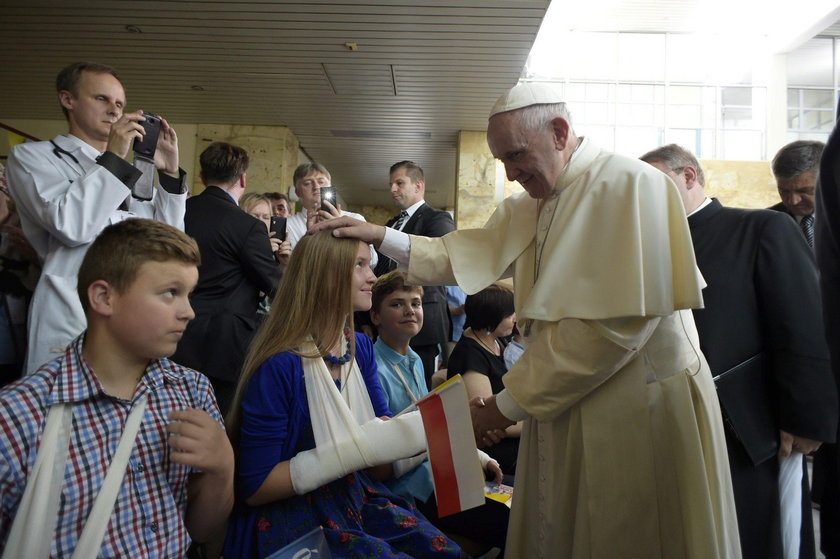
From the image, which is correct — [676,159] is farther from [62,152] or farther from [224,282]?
[62,152]

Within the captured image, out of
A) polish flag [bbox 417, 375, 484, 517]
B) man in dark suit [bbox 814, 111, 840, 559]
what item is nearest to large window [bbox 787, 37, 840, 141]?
polish flag [bbox 417, 375, 484, 517]

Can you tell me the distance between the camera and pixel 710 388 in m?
2.04

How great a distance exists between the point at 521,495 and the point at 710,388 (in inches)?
29.1

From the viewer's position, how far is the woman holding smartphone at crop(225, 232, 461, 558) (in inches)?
75.6

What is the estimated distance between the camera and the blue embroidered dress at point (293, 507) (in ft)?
6.26

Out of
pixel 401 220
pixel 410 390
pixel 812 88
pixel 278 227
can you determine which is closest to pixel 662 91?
pixel 812 88

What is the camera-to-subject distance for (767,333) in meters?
2.50

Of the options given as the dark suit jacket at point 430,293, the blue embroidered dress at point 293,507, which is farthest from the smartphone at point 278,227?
the blue embroidered dress at point 293,507

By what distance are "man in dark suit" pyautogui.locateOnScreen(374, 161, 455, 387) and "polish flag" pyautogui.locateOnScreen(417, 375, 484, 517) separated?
7.75 feet

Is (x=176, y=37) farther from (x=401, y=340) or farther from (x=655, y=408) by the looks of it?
(x=655, y=408)

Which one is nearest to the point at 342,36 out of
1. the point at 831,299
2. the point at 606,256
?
the point at 606,256

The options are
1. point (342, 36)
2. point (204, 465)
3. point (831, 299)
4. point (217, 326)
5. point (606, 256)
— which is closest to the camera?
point (831, 299)

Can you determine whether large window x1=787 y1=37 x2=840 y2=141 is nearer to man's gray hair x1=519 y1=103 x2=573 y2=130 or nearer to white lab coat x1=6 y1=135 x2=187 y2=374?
man's gray hair x1=519 y1=103 x2=573 y2=130

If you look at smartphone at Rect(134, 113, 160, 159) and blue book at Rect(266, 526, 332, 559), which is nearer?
blue book at Rect(266, 526, 332, 559)
